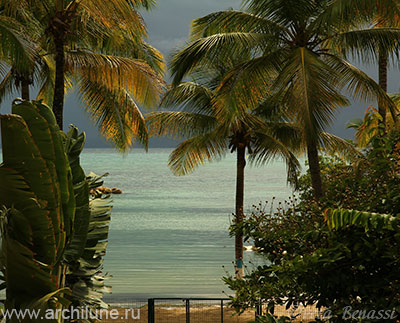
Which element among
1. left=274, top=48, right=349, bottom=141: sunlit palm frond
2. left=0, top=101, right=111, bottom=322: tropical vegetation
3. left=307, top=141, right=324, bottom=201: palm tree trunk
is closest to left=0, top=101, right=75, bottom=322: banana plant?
left=0, top=101, right=111, bottom=322: tropical vegetation

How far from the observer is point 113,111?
19.1m

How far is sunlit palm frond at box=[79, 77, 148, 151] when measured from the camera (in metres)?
18.8

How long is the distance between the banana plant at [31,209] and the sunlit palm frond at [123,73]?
8.91 meters

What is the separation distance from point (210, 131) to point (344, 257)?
17.1m

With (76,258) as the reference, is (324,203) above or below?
above

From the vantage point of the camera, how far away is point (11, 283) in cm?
706

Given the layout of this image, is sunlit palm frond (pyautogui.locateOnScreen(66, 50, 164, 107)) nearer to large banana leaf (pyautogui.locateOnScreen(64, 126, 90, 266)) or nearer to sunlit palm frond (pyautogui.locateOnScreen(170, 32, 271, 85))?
sunlit palm frond (pyautogui.locateOnScreen(170, 32, 271, 85))

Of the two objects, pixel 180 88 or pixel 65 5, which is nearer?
pixel 65 5

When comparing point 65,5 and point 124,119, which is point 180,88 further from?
point 65,5

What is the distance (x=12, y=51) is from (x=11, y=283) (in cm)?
682

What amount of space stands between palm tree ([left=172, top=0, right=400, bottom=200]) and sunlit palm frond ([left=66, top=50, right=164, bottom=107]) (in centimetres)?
90

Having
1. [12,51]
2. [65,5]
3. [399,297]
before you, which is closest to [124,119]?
[65,5]

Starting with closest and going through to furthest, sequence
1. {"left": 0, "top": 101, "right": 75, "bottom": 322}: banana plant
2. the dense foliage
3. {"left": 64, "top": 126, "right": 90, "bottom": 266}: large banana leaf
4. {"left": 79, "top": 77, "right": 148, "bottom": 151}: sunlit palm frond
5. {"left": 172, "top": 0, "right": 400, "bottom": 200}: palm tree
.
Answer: the dense foliage → {"left": 0, "top": 101, "right": 75, "bottom": 322}: banana plant → {"left": 64, "top": 126, "right": 90, "bottom": 266}: large banana leaf → {"left": 172, "top": 0, "right": 400, "bottom": 200}: palm tree → {"left": 79, "top": 77, "right": 148, "bottom": 151}: sunlit palm frond

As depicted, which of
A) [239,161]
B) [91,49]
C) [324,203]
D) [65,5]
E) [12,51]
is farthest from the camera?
[239,161]
